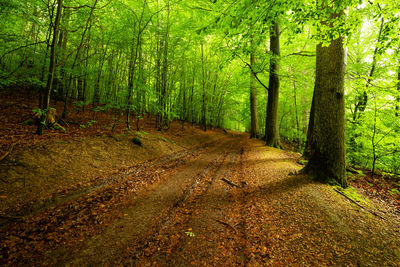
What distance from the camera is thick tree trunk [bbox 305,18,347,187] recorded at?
15.3 feet

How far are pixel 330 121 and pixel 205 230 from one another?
4970 mm

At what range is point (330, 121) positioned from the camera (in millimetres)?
4809

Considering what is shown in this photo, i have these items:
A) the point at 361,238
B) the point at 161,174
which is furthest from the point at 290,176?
the point at 161,174

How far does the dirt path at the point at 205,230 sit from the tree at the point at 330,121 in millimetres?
710

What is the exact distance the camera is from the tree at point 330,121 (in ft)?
15.3

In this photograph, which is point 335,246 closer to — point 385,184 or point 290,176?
point 290,176

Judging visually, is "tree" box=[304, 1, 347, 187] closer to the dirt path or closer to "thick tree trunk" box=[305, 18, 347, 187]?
"thick tree trunk" box=[305, 18, 347, 187]

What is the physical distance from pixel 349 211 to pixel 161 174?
5.45m

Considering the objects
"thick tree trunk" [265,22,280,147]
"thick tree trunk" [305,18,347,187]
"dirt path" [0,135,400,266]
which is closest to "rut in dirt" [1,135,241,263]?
"dirt path" [0,135,400,266]

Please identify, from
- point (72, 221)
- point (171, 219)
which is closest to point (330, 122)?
point (171, 219)

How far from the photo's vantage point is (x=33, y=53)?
7832 millimetres

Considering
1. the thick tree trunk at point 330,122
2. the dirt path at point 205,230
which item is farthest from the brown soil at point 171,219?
the thick tree trunk at point 330,122

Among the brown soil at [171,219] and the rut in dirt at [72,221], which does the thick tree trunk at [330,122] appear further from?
the rut in dirt at [72,221]

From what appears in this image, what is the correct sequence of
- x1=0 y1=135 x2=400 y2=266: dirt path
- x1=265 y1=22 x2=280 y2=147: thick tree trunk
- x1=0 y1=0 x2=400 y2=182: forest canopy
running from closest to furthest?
Result: 1. x1=0 y1=135 x2=400 y2=266: dirt path
2. x1=0 y1=0 x2=400 y2=182: forest canopy
3. x1=265 y1=22 x2=280 y2=147: thick tree trunk
